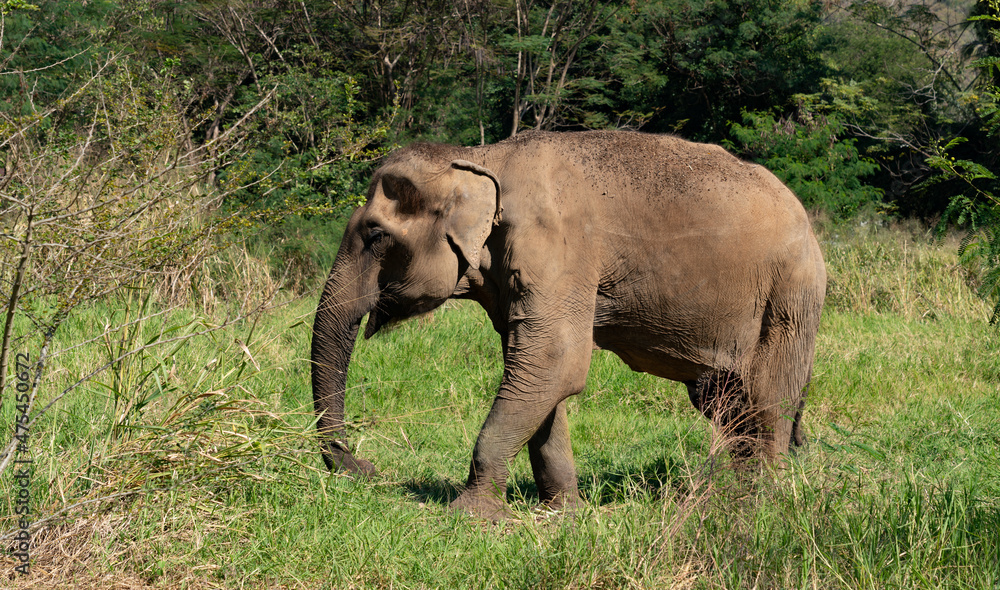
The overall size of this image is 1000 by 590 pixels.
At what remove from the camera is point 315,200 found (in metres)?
12.5

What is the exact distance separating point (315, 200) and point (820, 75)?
47.1ft

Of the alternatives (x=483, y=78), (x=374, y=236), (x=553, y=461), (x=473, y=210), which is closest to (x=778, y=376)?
(x=553, y=461)

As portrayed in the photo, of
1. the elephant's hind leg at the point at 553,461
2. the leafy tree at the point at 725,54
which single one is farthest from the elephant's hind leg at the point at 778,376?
the leafy tree at the point at 725,54

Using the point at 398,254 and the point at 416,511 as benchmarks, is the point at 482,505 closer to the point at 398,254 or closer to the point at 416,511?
the point at 416,511

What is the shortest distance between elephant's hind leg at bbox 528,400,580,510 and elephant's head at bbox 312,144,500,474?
36.2 inches

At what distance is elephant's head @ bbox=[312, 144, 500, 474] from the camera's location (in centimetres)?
456

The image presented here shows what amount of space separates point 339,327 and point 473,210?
3.16 feet

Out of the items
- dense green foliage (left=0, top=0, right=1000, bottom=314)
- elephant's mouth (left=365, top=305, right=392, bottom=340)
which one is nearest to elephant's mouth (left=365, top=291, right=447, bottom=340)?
elephant's mouth (left=365, top=305, right=392, bottom=340)

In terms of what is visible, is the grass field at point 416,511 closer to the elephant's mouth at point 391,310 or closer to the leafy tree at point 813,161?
the elephant's mouth at point 391,310

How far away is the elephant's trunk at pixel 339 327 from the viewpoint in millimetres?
4781

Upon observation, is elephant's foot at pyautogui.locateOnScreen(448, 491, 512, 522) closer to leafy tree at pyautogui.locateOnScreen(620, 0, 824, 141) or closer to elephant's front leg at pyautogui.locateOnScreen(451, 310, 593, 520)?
elephant's front leg at pyautogui.locateOnScreen(451, 310, 593, 520)

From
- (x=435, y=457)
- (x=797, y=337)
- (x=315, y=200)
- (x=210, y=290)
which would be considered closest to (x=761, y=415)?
(x=797, y=337)

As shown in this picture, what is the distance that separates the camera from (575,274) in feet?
14.7

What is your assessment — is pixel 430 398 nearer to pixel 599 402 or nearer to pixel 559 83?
pixel 599 402
